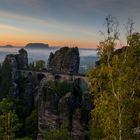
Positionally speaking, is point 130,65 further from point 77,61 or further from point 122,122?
point 77,61

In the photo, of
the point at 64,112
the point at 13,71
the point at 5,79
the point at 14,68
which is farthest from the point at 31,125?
the point at 14,68

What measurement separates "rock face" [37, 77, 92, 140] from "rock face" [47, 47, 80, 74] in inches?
1281

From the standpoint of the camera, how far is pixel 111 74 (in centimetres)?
3591

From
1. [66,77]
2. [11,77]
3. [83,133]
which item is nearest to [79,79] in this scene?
[66,77]

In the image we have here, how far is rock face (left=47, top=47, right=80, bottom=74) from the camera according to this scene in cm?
11344

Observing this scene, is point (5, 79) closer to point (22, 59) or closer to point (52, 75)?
point (22, 59)

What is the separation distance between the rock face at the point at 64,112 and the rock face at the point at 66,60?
32.5 m

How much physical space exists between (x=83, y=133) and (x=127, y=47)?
34.1m

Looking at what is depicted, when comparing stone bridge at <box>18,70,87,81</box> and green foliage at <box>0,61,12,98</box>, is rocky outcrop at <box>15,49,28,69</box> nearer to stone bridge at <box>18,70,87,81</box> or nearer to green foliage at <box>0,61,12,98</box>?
stone bridge at <box>18,70,87,81</box>

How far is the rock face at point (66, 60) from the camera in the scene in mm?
113438

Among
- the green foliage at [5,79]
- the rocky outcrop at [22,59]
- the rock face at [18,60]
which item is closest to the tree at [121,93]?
the green foliage at [5,79]

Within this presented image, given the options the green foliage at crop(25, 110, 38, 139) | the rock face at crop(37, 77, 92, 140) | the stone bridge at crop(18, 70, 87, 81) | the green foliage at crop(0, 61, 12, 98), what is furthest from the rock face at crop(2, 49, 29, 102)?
the rock face at crop(37, 77, 92, 140)

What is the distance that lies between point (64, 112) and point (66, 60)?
135 ft

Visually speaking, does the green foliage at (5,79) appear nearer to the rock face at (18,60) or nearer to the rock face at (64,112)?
the rock face at (18,60)
